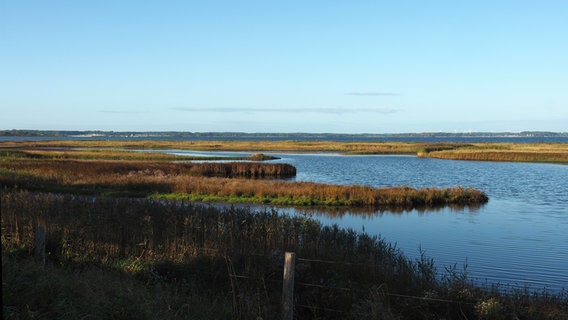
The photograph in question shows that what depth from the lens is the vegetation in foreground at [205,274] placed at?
347 inches

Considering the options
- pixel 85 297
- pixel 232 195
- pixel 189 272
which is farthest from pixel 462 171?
pixel 85 297

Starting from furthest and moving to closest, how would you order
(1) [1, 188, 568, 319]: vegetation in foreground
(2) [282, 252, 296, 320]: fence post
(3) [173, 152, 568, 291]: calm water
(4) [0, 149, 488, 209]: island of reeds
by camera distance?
(4) [0, 149, 488, 209]: island of reeds
(3) [173, 152, 568, 291]: calm water
(2) [282, 252, 296, 320]: fence post
(1) [1, 188, 568, 319]: vegetation in foreground

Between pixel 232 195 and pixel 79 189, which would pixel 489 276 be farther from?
pixel 79 189

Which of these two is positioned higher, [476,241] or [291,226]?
[291,226]

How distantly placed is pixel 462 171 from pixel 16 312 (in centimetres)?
6568

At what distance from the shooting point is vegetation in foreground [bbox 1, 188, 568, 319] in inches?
347

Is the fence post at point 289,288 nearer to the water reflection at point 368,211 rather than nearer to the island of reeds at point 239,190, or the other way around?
the water reflection at point 368,211

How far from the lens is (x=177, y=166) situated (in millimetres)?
56031

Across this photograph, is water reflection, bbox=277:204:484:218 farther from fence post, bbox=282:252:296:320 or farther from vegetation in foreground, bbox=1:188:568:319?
fence post, bbox=282:252:296:320

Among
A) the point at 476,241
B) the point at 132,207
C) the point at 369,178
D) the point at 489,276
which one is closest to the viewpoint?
the point at 489,276

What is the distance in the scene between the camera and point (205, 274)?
1304 centimetres

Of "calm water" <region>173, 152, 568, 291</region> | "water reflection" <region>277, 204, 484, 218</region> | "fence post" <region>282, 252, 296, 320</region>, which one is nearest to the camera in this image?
"fence post" <region>282, 252, 296, 320</region>

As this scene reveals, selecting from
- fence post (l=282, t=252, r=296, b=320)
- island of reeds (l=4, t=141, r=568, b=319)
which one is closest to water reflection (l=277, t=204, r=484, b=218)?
island of reeds (l=4, t=141, r=568, b=319)

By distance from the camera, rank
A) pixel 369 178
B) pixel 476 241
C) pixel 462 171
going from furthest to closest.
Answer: pixel 462 171, pixel 369 178, pixel 476 241
